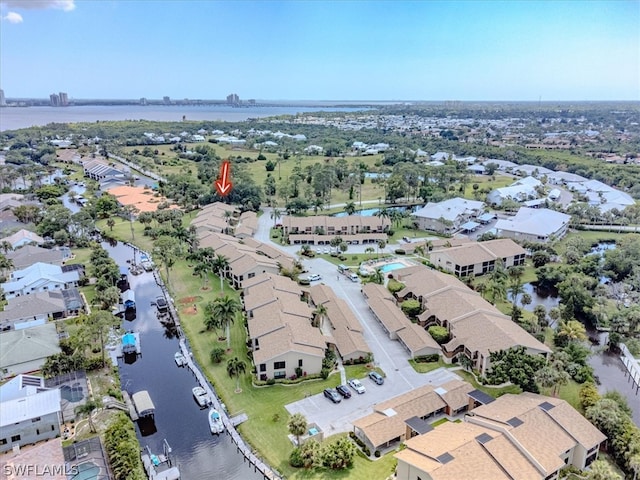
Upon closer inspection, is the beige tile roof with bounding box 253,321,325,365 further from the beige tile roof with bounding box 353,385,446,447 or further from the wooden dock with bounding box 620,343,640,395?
the wooden dock with bounding box 620,343,640,395

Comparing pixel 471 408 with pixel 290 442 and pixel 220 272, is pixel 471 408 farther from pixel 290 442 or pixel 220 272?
pixel 220 272

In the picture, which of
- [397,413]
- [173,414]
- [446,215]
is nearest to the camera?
[397,413]

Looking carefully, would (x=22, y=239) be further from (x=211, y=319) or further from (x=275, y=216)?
(x=211, y=319)

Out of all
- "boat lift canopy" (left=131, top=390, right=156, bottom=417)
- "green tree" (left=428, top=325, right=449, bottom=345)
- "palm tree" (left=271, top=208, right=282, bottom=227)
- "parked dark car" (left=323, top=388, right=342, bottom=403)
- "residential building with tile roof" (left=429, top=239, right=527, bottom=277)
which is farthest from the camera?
"palm tree" (left=271, top=208, right=282, bottom=227)

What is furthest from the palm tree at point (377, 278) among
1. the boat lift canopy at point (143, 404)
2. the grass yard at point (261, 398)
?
the boat lift canopy at point (143, 404)

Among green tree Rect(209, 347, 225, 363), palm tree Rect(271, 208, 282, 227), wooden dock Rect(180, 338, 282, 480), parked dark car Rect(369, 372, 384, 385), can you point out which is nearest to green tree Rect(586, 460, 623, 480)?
parked dark car Rect(369, 372, 384, 385)

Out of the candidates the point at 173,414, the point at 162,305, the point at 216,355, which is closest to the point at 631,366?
the point at 216,355
